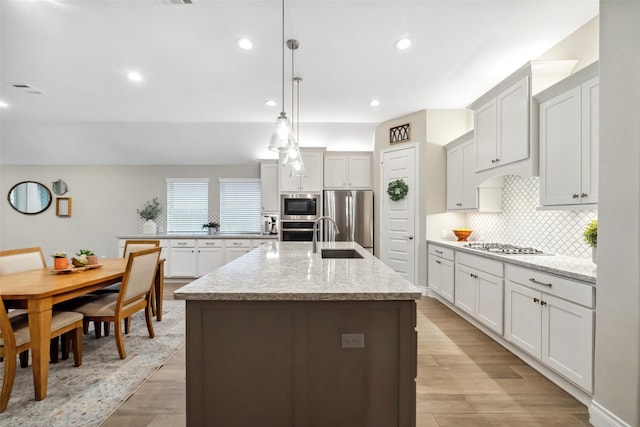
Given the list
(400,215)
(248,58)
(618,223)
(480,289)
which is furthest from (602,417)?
(248,58)

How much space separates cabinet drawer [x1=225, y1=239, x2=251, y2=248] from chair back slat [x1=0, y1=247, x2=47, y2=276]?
2577 mm

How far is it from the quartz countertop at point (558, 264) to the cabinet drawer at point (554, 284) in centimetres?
4

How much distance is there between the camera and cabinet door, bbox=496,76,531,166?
8.21ft

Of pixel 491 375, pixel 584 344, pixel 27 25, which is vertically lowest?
pixel 491 375

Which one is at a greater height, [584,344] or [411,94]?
[411,94]

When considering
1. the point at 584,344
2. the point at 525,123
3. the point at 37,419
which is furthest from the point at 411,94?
the point at 37,419

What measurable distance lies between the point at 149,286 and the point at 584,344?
3.57 m

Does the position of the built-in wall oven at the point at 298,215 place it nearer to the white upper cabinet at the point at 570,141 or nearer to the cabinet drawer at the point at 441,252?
the cabinet drawer at the point at 441,252

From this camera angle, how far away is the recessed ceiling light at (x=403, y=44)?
8.39ft

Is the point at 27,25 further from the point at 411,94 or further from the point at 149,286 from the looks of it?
the point at 411,94

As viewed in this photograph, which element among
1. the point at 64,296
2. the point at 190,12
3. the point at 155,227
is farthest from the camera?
the point at 155,227

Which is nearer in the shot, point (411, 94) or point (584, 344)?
point (584, 344)

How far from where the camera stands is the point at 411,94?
374 cm

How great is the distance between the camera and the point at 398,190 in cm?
450
